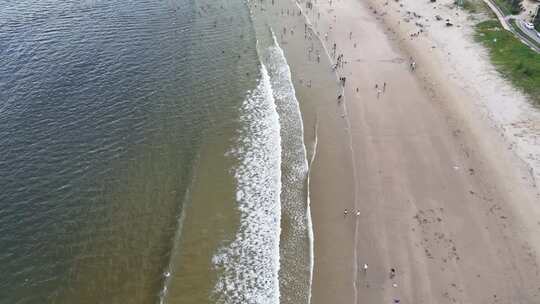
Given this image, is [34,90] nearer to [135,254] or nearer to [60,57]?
[60,57]

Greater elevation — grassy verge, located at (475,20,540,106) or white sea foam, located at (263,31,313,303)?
grassy verge, located at (475,20,540,106)

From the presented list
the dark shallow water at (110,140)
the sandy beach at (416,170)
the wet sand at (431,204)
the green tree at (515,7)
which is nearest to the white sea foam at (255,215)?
the dark shallow water at (110,140)

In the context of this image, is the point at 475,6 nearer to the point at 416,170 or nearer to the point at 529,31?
the point at 529,31

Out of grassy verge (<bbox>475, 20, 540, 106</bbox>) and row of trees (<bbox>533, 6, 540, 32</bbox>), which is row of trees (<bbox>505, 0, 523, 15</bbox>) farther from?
row of trees (<bbox>533, 6, 540, 32</bbox>)

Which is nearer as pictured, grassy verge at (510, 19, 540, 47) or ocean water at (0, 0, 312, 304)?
ocean water at (0, 0, 312, 304)

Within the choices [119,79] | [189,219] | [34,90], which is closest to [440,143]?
[189,219]

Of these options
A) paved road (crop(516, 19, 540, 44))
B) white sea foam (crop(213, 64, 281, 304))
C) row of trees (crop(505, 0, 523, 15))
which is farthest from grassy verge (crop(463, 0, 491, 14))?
white sea foam (crop(213, 64, 281, 304))
